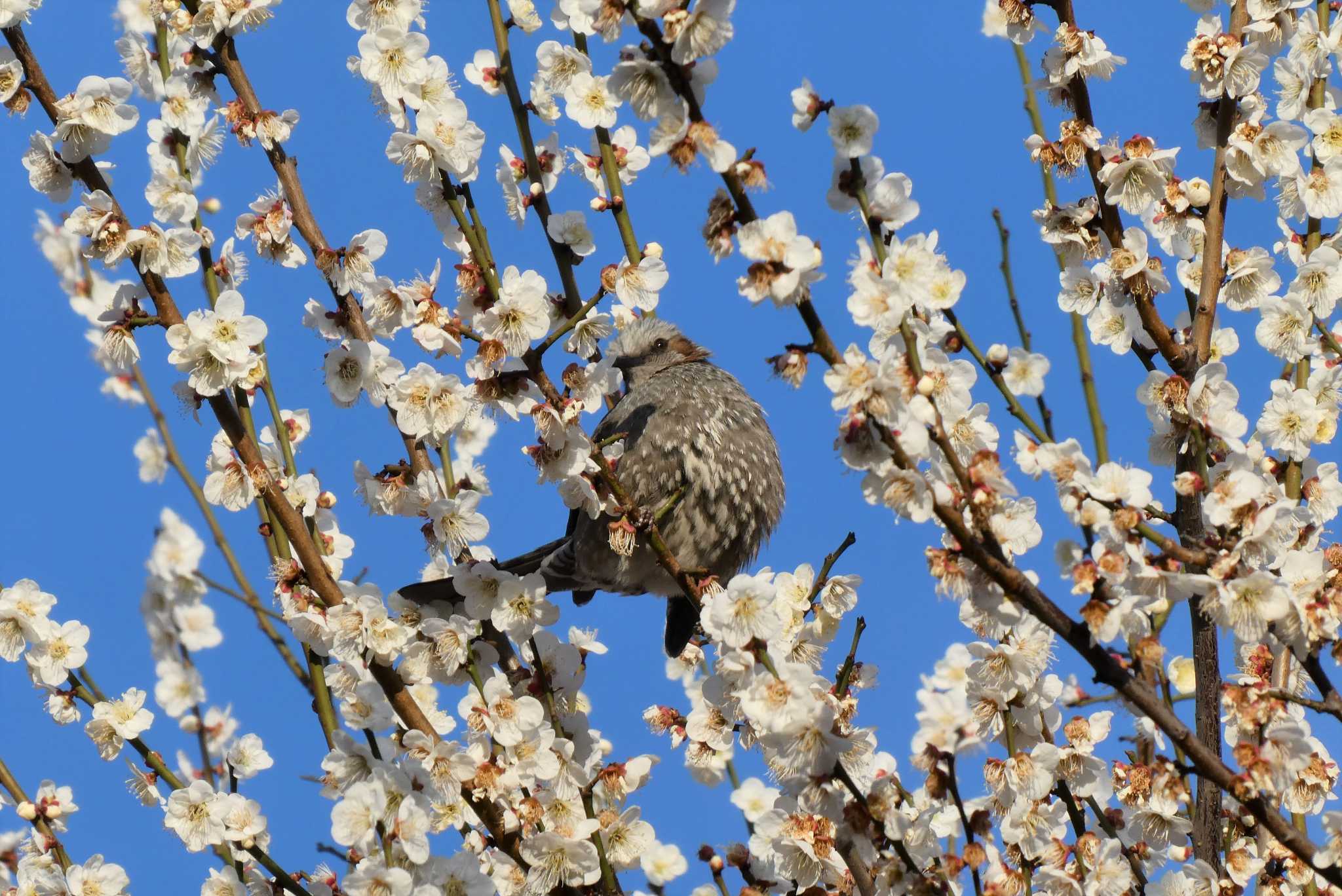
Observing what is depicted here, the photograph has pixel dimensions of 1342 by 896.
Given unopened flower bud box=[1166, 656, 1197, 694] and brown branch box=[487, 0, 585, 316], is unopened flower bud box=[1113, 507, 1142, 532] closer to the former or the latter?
brown branch box=[487, 0, 585, 316]

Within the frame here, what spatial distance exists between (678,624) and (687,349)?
121 cm

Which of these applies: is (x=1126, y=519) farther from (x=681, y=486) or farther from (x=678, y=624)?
(x=678, y=624)

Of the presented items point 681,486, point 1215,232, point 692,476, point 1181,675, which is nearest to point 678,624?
point 692,476

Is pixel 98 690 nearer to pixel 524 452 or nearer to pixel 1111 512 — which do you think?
pixel 524 452

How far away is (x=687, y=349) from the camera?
210 inches

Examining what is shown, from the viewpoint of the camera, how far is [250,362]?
2619mm

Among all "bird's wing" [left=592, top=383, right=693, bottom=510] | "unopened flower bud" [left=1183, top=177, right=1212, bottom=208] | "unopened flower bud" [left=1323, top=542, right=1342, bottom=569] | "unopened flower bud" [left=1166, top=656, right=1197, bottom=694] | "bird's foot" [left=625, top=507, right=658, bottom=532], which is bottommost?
"bird's foot" [left=625, top=507, right=658, bottom=532]

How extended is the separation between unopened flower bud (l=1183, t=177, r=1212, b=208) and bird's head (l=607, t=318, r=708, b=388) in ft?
8.39

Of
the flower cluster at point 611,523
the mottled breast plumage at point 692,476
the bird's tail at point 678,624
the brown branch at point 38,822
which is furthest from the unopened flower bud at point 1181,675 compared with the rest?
the brown branch at point 38,822

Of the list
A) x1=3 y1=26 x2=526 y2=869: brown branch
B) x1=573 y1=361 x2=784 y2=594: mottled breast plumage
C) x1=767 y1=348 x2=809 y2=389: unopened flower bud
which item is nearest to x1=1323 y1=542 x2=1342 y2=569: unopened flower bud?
x1=767 y1=348 x2=809 y2=389: unopened flower bud

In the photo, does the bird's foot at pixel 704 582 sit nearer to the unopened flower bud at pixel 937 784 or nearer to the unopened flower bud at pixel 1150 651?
the unopened flower bud at pixel 937 784

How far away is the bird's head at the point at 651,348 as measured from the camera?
512 cm

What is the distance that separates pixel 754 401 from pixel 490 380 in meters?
2.51

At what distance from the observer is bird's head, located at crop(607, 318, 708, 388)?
16.8ft
